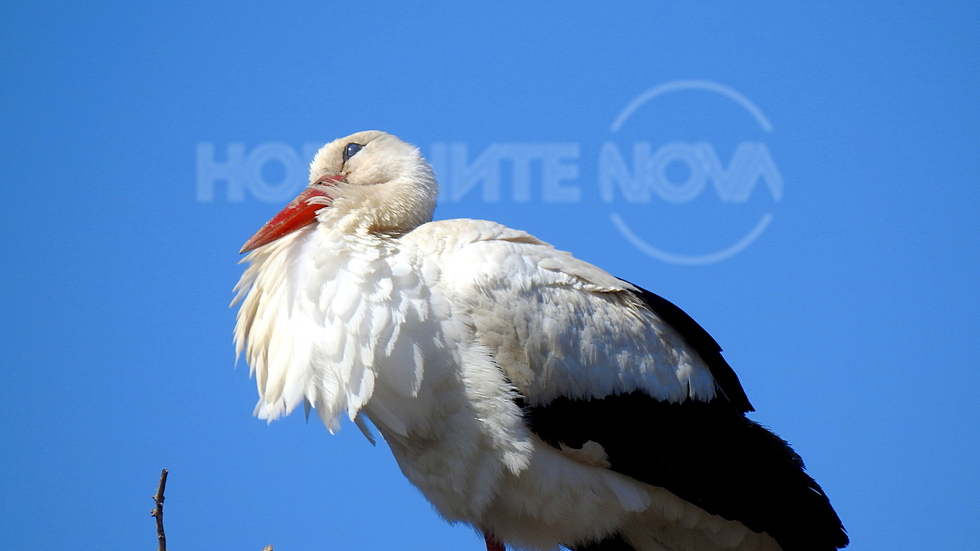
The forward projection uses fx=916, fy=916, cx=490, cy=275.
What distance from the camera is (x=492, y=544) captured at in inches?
137

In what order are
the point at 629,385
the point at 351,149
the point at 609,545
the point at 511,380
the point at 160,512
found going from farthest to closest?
the point at 351,149 < the point at 609,545 < the point at 629,385 < the point at 511,380 < the point at 160,512

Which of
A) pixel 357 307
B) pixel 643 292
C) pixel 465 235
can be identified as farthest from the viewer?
pixel 643 292

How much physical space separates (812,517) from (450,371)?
1.52 meters

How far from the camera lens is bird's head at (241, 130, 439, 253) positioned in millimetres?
3383

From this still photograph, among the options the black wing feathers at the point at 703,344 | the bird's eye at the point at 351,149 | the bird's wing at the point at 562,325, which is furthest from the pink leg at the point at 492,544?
the bird's eye at the point at 351,149

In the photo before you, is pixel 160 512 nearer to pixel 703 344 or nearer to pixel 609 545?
pixel 609 545

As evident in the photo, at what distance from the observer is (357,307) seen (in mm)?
2973

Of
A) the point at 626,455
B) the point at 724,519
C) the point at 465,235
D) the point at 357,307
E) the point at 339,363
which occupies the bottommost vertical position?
the point at 724,519

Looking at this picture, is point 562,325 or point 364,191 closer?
point 562,325

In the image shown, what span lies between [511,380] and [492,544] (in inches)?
31.4

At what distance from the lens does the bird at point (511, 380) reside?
9.86 ft

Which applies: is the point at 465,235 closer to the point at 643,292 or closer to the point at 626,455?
the point at 643,292

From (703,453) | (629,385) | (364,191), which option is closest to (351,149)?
(364,191)

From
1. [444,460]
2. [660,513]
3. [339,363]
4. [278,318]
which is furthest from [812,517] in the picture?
[278,318]
